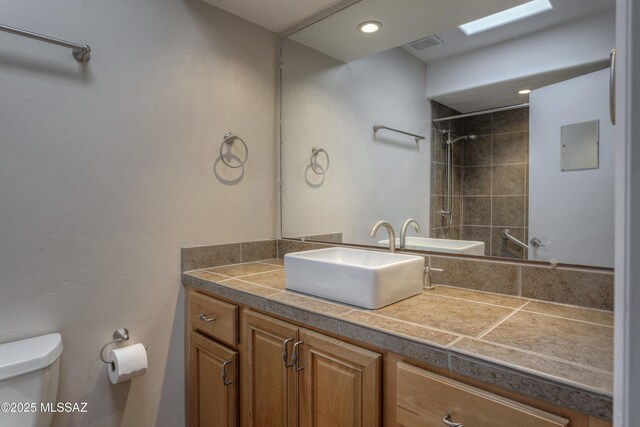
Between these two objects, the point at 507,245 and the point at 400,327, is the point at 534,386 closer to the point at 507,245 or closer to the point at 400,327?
the point at 400,327

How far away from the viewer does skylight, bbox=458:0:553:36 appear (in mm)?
1195

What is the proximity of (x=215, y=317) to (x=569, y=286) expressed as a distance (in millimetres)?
1280

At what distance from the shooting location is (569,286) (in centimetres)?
113

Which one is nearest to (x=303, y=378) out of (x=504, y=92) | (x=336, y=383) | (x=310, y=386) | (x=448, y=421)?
(x=310, y=386)

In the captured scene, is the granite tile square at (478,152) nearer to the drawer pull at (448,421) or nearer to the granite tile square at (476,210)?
the granite tile square at (476,210)

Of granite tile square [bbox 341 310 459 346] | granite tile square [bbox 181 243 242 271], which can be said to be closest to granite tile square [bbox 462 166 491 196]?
granite tile square [bbox 341 310 459 346]

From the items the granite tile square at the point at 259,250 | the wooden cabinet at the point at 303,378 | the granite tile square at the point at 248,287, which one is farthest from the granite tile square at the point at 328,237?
the wooden cabinet at the point at 303,378

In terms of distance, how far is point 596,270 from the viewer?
1087 millimetres

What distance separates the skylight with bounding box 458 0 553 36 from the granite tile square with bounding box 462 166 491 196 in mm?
519

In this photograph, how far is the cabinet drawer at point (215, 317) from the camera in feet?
4.56

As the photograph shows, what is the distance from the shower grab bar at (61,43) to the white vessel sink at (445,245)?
145cm

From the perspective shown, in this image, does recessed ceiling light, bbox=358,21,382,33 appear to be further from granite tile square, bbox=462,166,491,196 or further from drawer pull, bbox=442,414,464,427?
drawer pull, bbox=442,414,464,427

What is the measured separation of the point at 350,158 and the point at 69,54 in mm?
1226

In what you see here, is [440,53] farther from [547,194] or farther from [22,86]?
[22,86]
